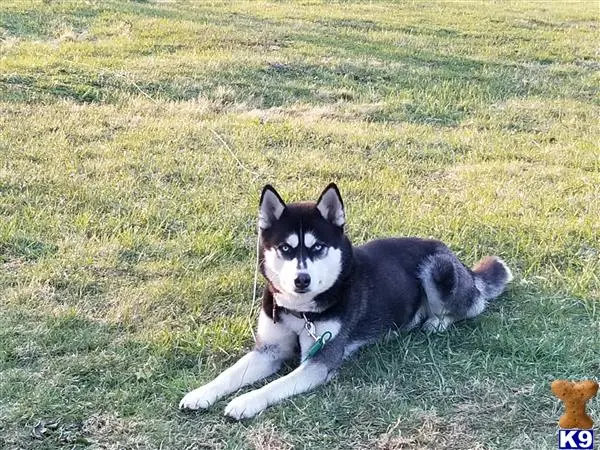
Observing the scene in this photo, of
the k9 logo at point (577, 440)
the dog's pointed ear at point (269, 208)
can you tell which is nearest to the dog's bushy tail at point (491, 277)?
the dog's pointed ear at point (269, 208)

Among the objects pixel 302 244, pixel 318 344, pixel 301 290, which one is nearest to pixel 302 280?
pixel 301 290

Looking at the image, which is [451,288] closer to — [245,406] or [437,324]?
[437,324]

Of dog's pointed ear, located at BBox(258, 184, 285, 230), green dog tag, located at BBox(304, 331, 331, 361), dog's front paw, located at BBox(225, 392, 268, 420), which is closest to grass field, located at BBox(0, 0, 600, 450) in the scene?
dog's front paw, located at BBox(225, 392, 268, 420)

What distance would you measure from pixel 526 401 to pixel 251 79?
7.44m

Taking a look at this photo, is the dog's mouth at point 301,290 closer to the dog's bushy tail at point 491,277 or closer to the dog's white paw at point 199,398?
the dog's white paw at point 199,398

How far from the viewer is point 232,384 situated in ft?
12.9

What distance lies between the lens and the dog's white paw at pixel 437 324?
457 cm

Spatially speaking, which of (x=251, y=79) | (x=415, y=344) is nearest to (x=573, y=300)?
(x=415, y=344)

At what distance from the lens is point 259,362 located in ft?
13.5

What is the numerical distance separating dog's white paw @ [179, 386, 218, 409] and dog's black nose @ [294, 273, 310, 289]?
0.66 m

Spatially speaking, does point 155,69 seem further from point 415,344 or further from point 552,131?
A: point 415,344

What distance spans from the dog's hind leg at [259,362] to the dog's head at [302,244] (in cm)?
20

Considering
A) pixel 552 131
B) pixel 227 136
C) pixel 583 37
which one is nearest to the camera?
pixel 227 136

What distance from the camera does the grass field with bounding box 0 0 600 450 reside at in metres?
3.77
